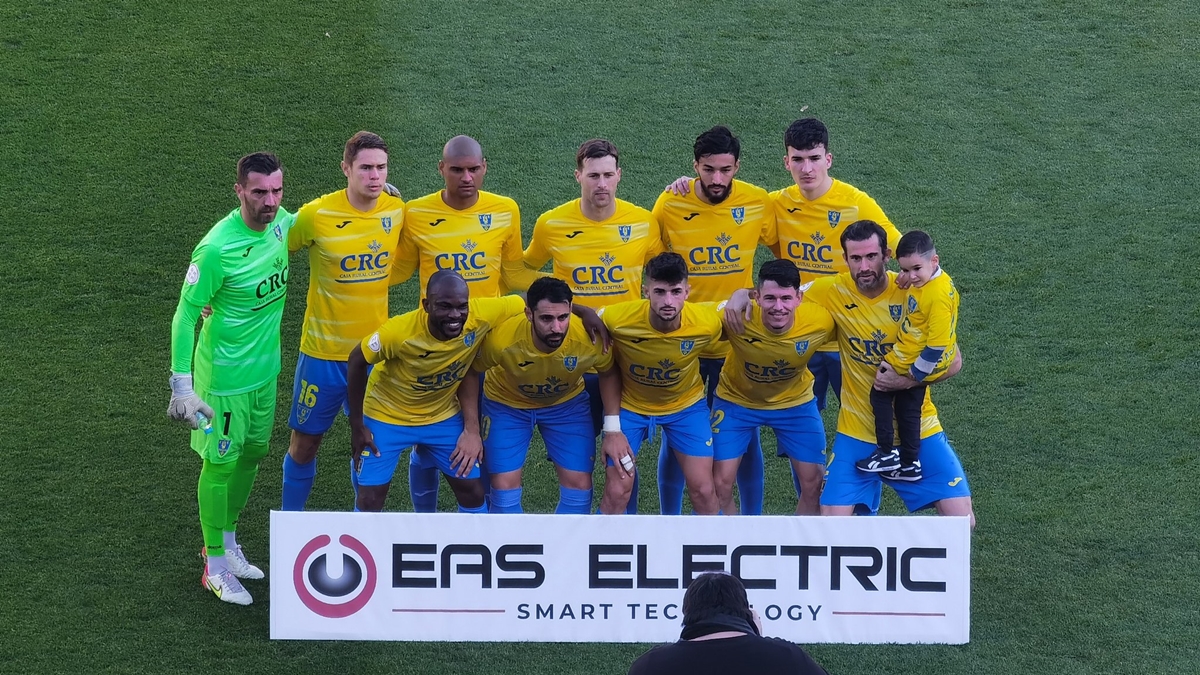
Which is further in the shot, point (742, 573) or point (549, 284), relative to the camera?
point (549, 284)

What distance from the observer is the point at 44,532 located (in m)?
7.13

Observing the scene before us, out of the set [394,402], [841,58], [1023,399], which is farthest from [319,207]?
[841,58]

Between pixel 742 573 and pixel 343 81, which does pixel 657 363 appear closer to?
pixel 742 573

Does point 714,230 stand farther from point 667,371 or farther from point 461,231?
point 461,231

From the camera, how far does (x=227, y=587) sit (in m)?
6.68

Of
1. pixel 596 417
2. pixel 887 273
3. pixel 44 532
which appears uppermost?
pixel 887 273

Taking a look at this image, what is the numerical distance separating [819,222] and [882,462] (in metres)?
1.26

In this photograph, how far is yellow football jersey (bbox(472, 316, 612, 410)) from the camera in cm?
627

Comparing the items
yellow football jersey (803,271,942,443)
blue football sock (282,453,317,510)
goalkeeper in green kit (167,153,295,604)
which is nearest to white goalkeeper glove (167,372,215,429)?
goalkeeper in green kit (167,153,295,604)

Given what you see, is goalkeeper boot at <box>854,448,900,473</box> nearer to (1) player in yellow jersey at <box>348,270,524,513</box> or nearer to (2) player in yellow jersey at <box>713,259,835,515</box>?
(2) player in yellow jersey at <box>713,259,835,515</box>

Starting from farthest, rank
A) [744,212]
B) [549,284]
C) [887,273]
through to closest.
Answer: [744,212] < [887,273] < [549,284]

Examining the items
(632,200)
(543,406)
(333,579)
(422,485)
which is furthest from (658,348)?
(632,200)

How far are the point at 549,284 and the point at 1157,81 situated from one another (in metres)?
7.55

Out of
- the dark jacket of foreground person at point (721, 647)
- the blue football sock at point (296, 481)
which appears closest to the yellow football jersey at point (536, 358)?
the blue football sock at point (296, 481)
